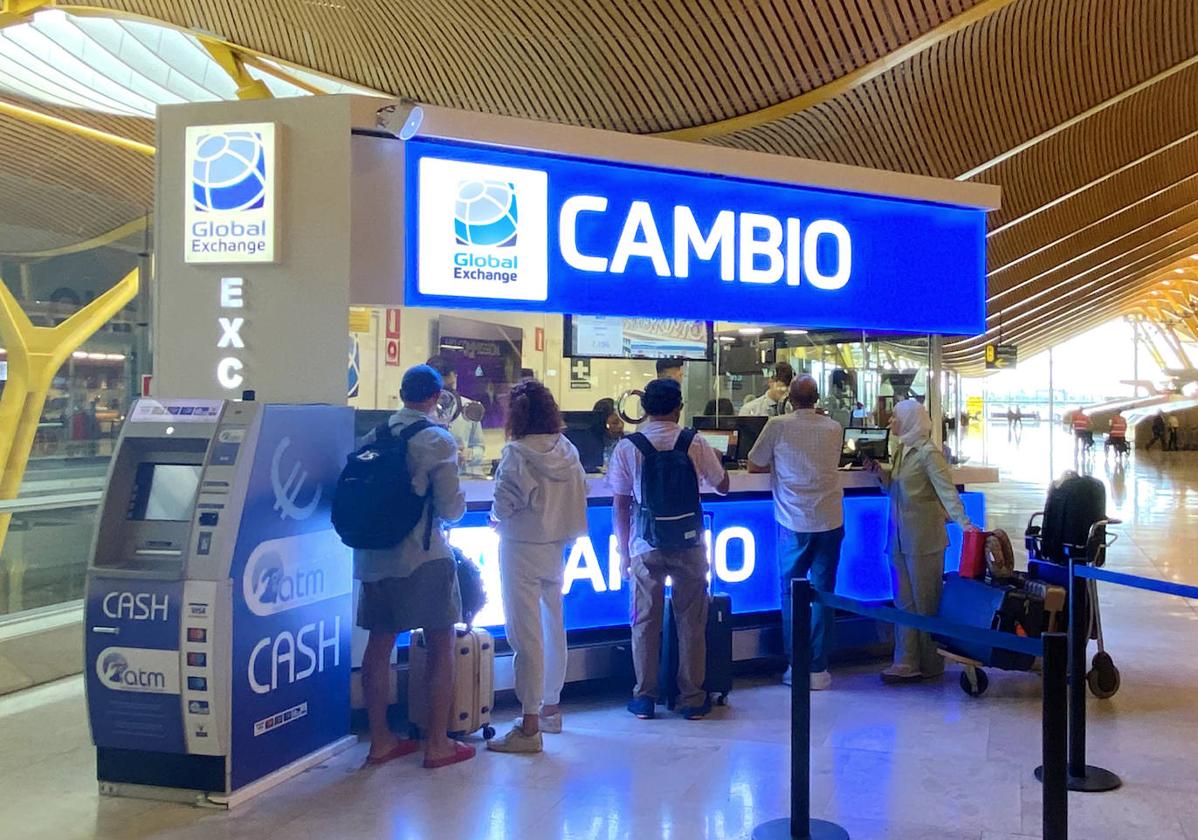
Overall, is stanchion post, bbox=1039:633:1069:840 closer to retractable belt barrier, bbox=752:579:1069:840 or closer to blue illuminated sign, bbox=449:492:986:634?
retractable belt barrier, bbox=752:579:1069:840

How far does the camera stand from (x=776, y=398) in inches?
309

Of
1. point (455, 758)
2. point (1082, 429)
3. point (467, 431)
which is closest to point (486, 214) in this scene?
point (455, 758)

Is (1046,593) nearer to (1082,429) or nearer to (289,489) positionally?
(289,489)

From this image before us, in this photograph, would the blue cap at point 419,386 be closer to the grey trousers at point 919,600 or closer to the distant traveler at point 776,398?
the grey trousers at point 919,600

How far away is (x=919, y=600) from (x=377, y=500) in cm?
308

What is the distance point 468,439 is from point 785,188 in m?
3.41

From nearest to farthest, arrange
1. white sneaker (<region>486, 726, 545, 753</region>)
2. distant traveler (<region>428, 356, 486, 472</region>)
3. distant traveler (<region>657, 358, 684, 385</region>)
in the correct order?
white sneaker (<region>486, 726, 545, 753</region>) → distant traveler (<region>657, 358, 684, 385</region>) → distant traveler (<region>428, 356, 486, 472</region>)

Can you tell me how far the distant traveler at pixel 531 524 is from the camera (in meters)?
4.32

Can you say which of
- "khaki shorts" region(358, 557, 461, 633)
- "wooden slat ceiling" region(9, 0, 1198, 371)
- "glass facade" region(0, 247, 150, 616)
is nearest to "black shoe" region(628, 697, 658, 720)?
"khaki shorts" region(358, 557, 461, 633)

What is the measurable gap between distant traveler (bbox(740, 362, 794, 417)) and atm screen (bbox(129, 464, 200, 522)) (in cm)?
399

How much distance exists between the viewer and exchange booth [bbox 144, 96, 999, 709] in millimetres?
4590

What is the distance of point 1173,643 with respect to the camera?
21.4ft

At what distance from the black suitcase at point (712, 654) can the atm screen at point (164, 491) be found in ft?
7.34

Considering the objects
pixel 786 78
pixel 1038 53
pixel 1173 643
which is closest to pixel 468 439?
pixel 1173 643
